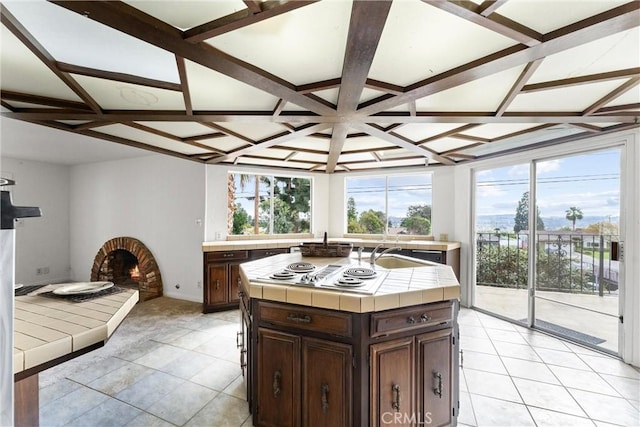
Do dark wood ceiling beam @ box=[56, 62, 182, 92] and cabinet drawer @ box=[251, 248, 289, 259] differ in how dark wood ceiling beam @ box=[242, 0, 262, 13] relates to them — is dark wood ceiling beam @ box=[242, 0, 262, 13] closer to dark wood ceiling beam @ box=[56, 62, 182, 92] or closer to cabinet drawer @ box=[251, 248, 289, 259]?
dark wood ceiling beam @ box=[56, 62, 182, 92]

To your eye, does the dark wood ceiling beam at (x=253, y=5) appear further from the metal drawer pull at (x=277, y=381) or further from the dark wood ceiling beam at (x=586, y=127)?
the dark wood ceiling beam at (x=586, y=127)

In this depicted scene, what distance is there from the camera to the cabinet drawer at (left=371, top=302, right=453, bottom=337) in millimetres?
1485

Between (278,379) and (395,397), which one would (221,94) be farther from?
(395,397)

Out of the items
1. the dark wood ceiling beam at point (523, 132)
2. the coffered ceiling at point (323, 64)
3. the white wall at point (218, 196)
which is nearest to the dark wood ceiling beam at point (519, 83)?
the coffered ceiling at point (323, 64)

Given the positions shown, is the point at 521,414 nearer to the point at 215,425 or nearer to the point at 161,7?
the point at 215,425

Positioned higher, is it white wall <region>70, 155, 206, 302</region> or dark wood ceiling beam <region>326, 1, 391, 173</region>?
dark wood ceiling beam <region>326, 1, 391, 173</region>

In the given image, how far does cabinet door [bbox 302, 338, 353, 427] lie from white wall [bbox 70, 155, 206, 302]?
130 inches

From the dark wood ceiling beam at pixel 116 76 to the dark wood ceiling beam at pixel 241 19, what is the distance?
69 cm

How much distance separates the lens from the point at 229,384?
2.27 m

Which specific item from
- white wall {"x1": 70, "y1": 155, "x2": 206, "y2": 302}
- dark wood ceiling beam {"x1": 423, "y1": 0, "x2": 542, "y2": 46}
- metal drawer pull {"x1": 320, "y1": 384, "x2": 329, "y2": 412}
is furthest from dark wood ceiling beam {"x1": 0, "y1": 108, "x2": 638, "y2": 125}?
metal drawer pull {"x1": 320, "y1": 384, "x2": 329, "y2": 412}

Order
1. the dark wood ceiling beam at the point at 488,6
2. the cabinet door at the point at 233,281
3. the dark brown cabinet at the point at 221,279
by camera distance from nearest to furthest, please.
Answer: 1. the dark wood ceiling beam at the point at 488,6
2. the dark brown cabinet at the point at 221,279
3. the cabinet door at the point at 233,281

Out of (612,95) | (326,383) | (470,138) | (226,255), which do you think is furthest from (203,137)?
(612,95)

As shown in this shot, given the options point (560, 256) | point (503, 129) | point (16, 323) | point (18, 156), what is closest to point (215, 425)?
point (16, 323)

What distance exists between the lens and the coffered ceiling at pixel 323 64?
1225 mm
